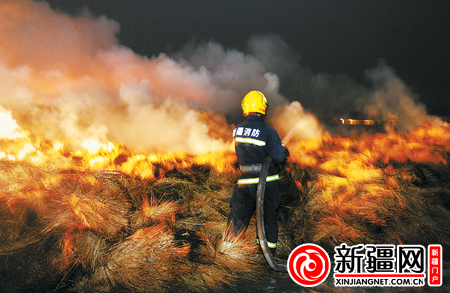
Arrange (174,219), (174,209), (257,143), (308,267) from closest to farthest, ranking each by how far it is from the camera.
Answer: (308,267)
(257,143)
(174,219)
(174,209)

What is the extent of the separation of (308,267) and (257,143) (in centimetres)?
162

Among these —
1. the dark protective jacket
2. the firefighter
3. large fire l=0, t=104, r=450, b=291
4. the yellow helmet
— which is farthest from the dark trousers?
the yellow helmet

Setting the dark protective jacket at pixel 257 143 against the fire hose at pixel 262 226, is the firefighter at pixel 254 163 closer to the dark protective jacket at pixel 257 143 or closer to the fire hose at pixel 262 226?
the dark protective jacket at pixel 257 143

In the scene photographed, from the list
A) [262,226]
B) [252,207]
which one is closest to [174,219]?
[252,207]

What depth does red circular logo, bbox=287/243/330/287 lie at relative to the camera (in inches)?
113

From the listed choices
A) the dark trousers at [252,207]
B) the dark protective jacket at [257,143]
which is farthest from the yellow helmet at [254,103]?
the dark trousers at [252,207]

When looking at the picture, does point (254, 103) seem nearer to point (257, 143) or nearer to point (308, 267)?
point (257, 143)

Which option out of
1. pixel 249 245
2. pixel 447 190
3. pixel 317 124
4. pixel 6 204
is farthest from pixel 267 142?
pixel 317 124

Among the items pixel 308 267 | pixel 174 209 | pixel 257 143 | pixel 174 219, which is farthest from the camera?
pixel 174 209

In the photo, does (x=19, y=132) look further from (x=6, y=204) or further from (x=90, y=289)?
(x=90, y=289)

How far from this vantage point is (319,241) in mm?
3842

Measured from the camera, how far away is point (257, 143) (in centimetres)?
320

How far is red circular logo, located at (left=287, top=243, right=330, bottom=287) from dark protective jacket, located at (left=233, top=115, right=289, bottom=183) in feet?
3.57

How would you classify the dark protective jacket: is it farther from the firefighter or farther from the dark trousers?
the dark trousers
